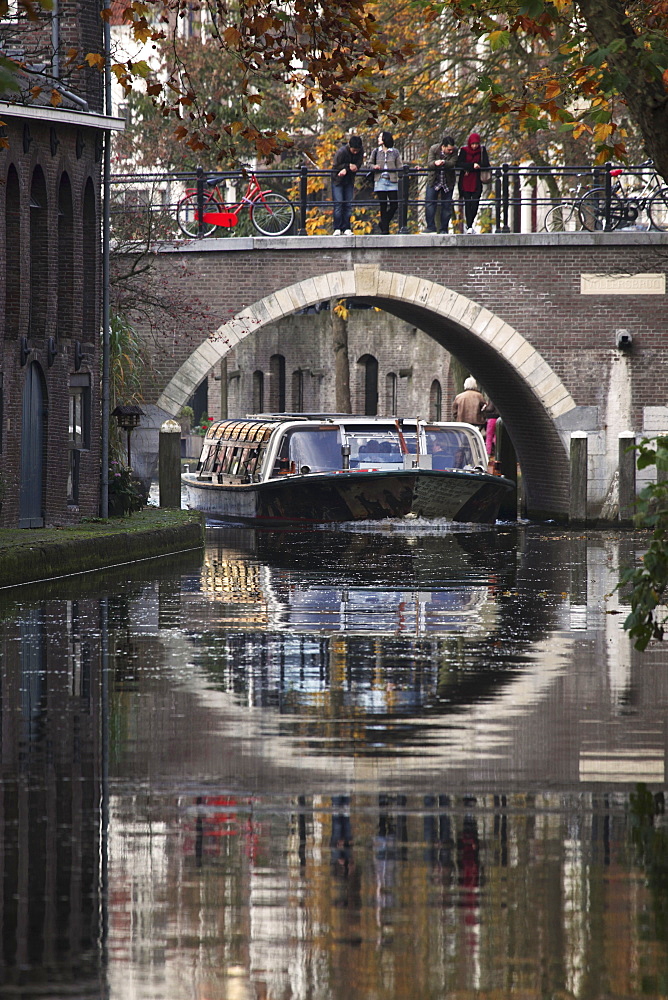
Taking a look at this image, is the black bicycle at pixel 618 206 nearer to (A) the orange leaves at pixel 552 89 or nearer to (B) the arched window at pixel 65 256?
(B) the arched window at pixel 65 256

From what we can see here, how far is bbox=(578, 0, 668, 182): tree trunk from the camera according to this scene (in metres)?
9.97

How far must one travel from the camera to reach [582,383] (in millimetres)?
29891

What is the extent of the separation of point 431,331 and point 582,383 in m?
4.65

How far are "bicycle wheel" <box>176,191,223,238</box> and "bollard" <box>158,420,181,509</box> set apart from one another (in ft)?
15.1

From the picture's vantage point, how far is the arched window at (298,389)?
5900 centimetres

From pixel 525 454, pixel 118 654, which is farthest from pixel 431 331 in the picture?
pixel 118 654

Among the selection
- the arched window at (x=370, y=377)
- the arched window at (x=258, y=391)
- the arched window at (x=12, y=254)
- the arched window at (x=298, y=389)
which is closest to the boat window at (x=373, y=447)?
the arched window at (x=12, y=254)

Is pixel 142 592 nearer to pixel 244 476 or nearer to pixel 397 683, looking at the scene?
pixel 397 683

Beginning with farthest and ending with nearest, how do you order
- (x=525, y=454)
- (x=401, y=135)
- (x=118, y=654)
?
(x=401, y=135)
(x=525, y=454)
(x=118, y=654)

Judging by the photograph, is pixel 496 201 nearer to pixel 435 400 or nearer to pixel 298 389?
pixel 435 400

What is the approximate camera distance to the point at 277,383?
59875 mm

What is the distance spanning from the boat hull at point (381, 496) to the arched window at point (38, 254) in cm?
769

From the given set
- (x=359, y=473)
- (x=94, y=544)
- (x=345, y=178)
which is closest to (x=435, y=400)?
(x=345, y=178)

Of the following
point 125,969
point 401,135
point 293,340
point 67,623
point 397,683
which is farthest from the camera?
point 293,340
